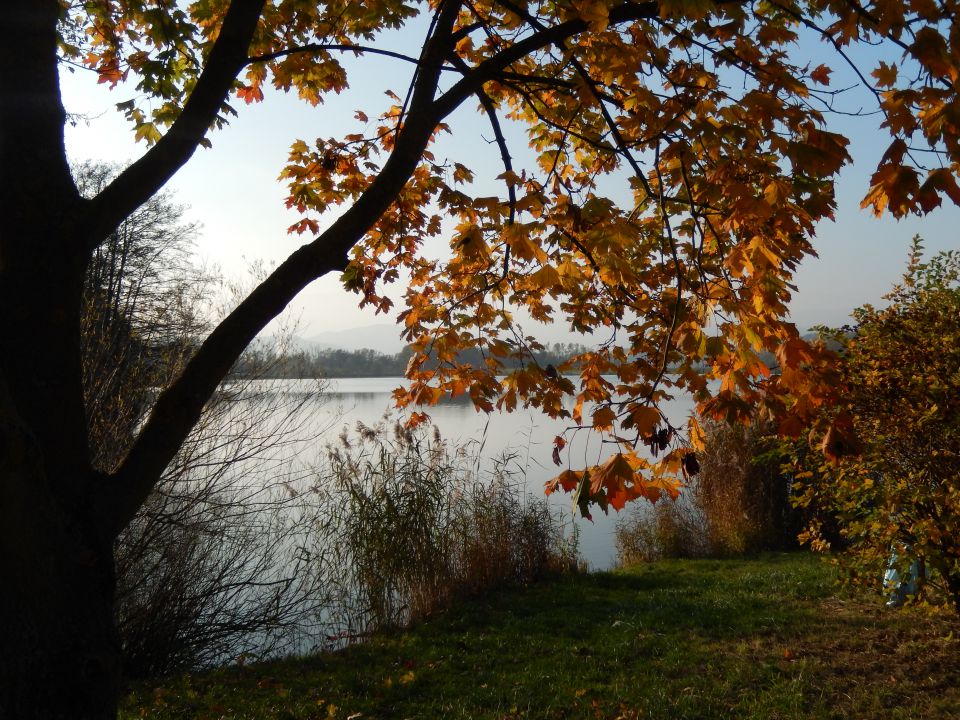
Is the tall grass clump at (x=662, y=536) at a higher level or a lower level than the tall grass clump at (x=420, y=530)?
lower

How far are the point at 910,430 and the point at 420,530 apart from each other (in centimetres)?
426

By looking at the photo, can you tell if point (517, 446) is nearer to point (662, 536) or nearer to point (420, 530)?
point (420, 530)

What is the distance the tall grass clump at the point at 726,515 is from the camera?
9.45 m

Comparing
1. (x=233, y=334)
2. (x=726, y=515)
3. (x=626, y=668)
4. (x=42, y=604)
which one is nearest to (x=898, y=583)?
(x=626, y=668)

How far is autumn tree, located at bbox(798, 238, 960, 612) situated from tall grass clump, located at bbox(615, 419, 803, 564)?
4.26 meters

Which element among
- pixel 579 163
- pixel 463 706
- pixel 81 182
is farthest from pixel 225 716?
pixel 81 182

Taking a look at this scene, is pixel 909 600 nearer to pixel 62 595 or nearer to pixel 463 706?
pixel 463 706

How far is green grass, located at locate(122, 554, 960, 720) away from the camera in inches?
161

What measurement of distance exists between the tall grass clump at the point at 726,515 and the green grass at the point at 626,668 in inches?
108

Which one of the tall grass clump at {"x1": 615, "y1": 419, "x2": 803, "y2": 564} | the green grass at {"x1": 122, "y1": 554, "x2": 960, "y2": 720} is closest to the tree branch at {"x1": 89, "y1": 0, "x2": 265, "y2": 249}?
the green grass at {"x1": 122, "y1": 554, "x2": 960, "y2": 720}

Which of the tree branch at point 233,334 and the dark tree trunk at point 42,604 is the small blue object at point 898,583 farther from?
the dark tree trunk at point 42,604

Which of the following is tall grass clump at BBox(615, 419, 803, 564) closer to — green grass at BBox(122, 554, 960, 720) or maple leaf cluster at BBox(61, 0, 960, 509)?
green grass at BBox(122, 554, 960, 720)

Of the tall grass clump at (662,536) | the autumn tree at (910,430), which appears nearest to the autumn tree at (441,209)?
the autumn tree at (910,430)

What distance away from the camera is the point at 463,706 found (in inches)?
167
